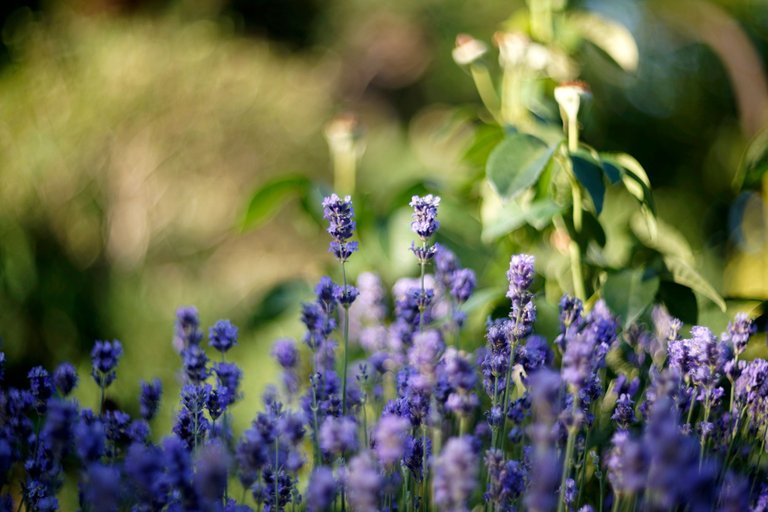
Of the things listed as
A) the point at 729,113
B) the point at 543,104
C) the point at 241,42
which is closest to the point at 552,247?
the point at 543,104

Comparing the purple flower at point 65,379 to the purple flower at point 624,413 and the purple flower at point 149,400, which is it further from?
the purple flower at point 624,413

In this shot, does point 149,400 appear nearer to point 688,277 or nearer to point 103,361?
point 103,361

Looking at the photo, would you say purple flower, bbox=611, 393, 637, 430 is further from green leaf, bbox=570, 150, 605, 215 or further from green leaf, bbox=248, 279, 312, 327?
green leaf, bbox=248, 279, 312, 327

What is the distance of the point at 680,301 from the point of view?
1269 millimetres

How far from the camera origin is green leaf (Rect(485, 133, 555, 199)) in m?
1.14

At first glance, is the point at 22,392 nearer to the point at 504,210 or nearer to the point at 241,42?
the point at 504,210

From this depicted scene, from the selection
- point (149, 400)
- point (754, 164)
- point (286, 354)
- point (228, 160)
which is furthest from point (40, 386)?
point (228, 160)

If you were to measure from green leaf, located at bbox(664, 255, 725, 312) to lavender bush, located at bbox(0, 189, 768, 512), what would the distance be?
0.08m

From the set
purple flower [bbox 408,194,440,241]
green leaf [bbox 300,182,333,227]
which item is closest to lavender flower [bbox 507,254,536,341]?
purple flower [bbox 408,194,440,241]

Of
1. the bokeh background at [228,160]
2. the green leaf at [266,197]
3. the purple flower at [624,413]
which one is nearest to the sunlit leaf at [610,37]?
the bokeh background at [228,160]

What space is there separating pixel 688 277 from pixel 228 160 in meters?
3.01

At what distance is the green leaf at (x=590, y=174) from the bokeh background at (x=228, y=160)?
1.06 ft

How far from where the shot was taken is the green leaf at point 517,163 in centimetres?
114

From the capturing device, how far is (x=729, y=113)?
4.76m
